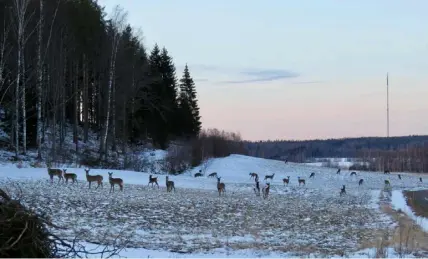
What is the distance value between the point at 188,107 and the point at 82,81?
699 inches

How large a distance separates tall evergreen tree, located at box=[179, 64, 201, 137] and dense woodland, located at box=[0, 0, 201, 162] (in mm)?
129

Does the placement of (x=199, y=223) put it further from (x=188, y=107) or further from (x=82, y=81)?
(x=188, y=107)

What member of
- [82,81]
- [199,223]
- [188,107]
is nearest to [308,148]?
[188,107]

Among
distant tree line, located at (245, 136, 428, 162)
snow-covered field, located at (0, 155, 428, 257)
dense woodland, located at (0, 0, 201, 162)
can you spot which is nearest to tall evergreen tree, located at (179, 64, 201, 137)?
dense woodland, located at (0, 0, 201, 162)

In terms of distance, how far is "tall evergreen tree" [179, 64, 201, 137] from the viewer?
60.2 metres

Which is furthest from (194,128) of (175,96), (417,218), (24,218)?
(24,218)

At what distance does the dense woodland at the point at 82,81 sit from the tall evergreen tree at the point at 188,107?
0.42 feet

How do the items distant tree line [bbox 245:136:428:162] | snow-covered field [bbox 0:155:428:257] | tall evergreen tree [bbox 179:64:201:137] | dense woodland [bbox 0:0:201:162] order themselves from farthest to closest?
distant tree line [bbox 245:136:428:162] < tall evergreen tree [bbox 179:64:201:137] < dense woodland [bbox 0:0:201:162] < snow-covered field [bbox 0:155:428:257]

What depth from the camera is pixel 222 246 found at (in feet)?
40.9

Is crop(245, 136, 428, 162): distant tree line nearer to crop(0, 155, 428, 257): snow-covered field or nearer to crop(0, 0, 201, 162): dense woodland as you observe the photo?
crop(0, 0, 201, 162): dense woodland

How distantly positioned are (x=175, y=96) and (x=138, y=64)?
14194 mm

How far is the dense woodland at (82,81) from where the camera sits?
30531 mm

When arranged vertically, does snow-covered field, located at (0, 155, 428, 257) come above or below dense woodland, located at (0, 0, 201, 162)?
below

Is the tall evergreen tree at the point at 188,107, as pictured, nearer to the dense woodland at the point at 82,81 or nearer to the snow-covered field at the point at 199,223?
the dense woodland at the point at 82,81
